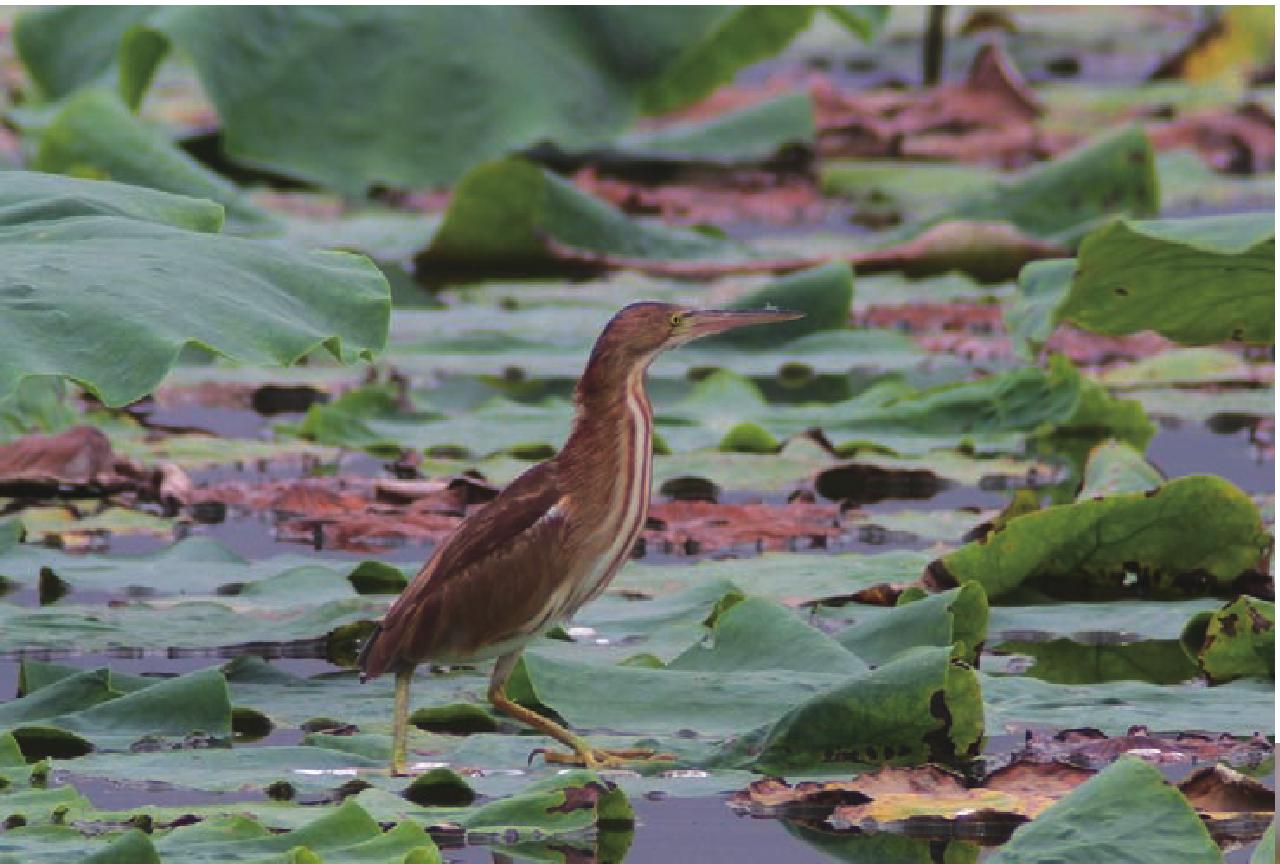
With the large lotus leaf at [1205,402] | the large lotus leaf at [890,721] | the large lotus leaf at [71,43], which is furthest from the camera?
the large lotus leaf at [71,43]

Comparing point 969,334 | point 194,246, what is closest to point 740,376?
point 969,334

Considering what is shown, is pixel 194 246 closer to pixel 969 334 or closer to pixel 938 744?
pixel 938 744

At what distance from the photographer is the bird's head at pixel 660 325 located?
3.70 meters

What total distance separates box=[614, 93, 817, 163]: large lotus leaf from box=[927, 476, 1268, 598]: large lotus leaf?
618 centimetres

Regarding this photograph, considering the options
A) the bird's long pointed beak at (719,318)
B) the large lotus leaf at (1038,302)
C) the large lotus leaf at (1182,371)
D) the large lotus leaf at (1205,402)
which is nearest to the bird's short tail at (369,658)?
the bird's long pointed beak at (719,318)

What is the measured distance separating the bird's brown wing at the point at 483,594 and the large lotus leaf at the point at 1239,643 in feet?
2.91

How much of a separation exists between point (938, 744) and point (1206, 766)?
30 cm

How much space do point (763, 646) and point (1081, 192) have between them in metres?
4.86

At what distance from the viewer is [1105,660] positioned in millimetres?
4047

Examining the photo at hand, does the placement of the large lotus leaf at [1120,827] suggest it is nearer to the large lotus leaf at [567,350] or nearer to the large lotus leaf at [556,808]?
the large lotus leaf at [556,808]

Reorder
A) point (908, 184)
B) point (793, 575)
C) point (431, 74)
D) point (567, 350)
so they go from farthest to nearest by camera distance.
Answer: point (908, 184) → point (431, 74) → point (567, 350) → point (793, 575)

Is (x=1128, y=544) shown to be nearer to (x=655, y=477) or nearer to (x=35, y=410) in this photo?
(x=655, y=477)

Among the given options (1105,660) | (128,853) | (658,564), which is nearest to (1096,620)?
(1105,660)

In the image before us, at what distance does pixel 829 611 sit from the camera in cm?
430
